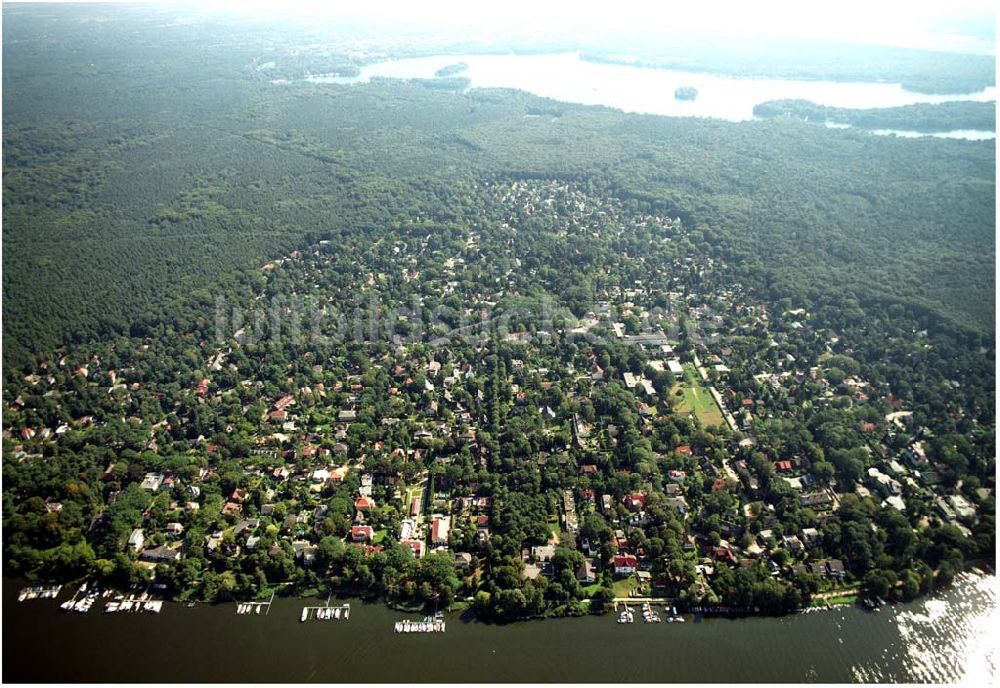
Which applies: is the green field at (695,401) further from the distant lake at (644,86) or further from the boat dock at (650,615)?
the distant lake at (644,86)

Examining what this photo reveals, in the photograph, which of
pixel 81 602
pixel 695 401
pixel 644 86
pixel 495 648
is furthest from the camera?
pixel 644 86

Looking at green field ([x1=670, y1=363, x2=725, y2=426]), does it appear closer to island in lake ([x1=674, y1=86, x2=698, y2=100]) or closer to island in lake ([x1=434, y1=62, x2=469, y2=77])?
island in lake ([x1=674, y1=86, x2=698, y2=100])

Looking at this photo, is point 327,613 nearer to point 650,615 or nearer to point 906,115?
point 650,615

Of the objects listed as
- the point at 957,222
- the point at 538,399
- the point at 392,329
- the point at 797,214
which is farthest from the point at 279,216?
the point at 957,222

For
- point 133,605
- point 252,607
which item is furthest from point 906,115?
point 133,605

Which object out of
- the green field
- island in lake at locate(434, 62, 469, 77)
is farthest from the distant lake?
the green field

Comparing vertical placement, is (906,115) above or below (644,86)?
above

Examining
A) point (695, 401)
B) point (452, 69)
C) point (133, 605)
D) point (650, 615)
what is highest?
point (452, 69)
